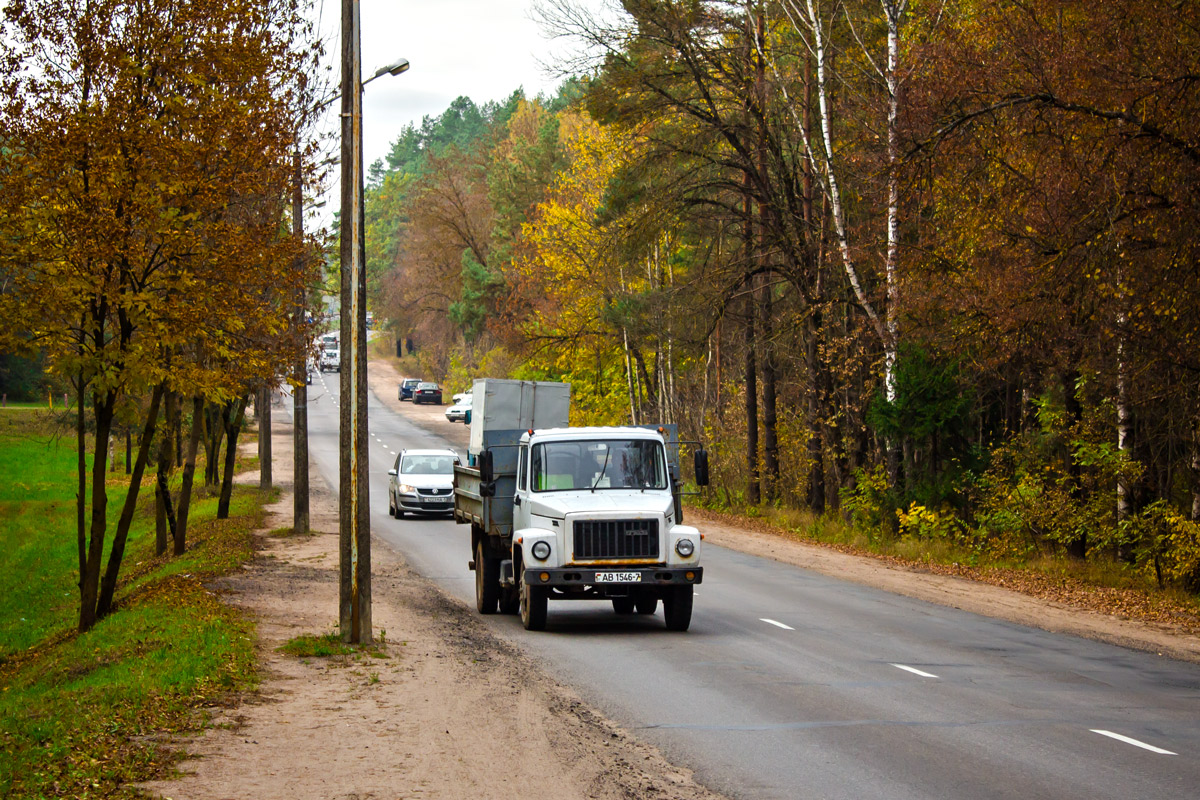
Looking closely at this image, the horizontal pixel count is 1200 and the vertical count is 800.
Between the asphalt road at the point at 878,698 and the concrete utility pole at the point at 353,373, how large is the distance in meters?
2.21

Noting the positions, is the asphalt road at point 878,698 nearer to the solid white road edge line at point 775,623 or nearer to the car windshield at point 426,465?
the solid white road edge line at point 775,623

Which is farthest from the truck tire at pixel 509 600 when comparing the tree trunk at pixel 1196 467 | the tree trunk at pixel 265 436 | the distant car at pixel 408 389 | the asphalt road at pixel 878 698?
the distant car at pixel 408 389

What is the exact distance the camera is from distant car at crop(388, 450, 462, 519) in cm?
3397

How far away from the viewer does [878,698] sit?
35.9 ft

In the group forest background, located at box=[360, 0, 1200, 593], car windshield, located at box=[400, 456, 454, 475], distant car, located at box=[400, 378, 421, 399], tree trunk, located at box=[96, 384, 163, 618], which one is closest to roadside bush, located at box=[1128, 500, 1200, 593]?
forest background, located at box=[360, 0, 1200, 593]

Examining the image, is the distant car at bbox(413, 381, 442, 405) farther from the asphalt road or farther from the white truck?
the white truck

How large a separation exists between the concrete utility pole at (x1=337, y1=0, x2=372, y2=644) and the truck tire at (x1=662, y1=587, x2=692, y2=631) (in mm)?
3911

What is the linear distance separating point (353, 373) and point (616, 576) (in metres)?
4.02

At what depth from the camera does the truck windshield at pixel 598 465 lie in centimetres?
1539

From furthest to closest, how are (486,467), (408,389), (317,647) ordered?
1. (408,389)
2. (486,467)
3. (317,647)

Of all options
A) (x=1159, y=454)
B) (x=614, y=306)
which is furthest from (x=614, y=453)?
(x=614, y=306)

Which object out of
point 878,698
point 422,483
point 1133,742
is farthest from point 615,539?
point 422,483

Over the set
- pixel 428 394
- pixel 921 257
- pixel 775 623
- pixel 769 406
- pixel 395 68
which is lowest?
pixel 775 623

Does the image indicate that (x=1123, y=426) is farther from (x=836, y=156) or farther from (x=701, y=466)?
(x=836, y=156)
